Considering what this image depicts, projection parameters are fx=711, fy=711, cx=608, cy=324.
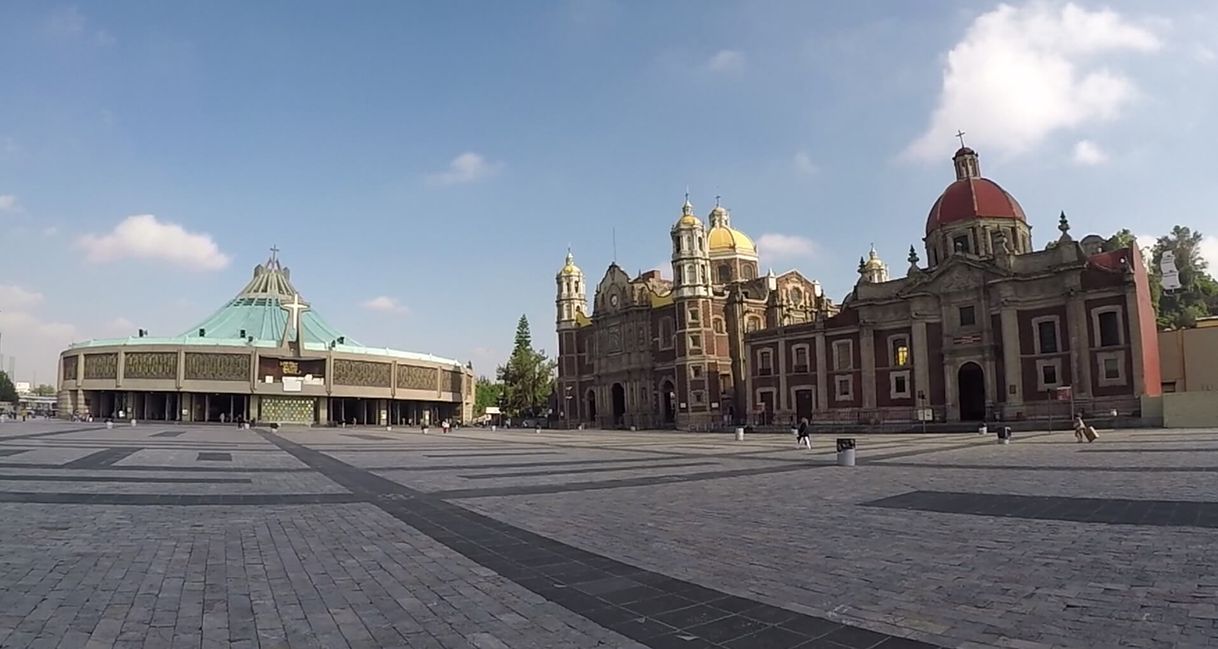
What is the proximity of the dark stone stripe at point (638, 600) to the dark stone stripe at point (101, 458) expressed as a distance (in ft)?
45.2

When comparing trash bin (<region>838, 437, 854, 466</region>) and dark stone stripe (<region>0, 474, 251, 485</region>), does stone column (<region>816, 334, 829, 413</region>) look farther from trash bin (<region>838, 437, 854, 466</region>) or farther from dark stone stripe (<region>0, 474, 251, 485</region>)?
dark stone stripe (<region>0, 474, 251, 485</region>)

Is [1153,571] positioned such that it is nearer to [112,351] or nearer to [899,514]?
[899,514]

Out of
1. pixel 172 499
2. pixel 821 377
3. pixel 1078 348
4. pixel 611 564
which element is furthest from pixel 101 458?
pixel 1078 348

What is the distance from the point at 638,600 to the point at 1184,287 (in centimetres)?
9116

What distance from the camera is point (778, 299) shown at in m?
76.6

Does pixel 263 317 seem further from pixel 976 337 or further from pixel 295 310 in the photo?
pixel 976 337

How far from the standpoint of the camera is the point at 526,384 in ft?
342

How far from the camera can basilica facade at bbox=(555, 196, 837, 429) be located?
70812mm

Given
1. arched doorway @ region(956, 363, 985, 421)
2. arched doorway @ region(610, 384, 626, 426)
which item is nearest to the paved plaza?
arched doorway @ region(956, 363, 985, 421)

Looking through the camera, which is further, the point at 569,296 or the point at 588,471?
the point at 569,296

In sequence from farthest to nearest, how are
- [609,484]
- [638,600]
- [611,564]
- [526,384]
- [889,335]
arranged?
[526,384]
[889,335]
[609,484]
[611,564]
[638,600]

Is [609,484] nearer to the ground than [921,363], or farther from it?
nearer to the ground

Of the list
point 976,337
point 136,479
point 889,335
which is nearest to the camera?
point 136,479

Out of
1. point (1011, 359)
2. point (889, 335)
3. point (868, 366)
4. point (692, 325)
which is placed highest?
point (692, 325)
